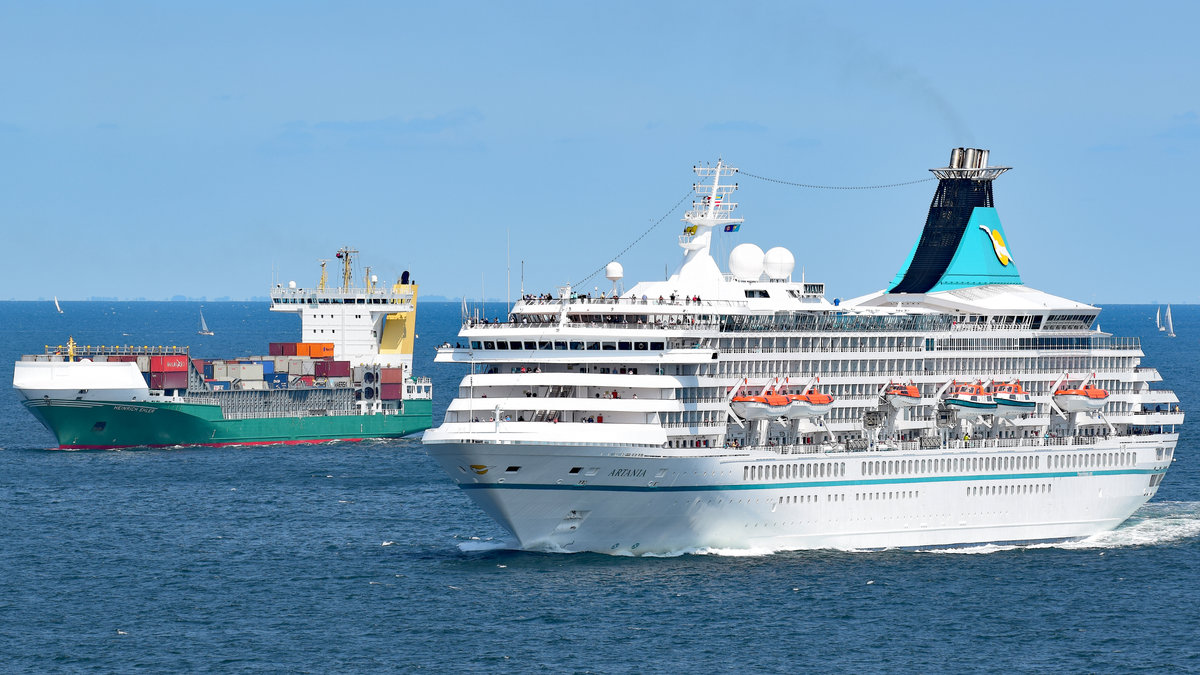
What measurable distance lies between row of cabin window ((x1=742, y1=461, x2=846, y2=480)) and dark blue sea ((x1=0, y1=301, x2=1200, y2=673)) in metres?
2.87

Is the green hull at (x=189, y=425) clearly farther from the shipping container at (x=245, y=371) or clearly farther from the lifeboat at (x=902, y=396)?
the lifeboat at (x=902, y=396)

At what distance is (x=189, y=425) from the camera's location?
100m

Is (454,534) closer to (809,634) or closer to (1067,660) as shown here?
(809,634)

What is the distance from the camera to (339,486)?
8000 cm

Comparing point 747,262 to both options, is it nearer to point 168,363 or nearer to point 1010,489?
point 1010,489

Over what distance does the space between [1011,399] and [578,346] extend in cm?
1907

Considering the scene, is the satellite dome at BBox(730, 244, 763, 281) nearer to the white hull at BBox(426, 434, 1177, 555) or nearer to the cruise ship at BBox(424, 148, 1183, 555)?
the cruise ship at BBox(424, 148, 1183, 555)

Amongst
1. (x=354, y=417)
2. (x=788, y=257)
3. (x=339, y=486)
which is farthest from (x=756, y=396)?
(x=354, y=417)

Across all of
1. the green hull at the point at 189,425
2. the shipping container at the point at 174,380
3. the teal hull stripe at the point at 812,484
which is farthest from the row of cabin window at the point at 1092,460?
the shipping container at the point at 174,380

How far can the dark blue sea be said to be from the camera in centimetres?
4659

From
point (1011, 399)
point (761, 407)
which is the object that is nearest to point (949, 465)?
point (1011, 399)

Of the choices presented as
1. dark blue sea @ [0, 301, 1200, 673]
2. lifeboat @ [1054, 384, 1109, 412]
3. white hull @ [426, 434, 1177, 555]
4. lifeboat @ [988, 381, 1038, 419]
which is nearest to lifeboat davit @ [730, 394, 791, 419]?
white hull @ [426, 434, 1177, 555]

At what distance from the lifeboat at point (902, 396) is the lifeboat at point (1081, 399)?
25.6 ft

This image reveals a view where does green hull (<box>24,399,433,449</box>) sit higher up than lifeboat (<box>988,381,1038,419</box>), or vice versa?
lifeboat (<box>988,381,1038,419</box>)
